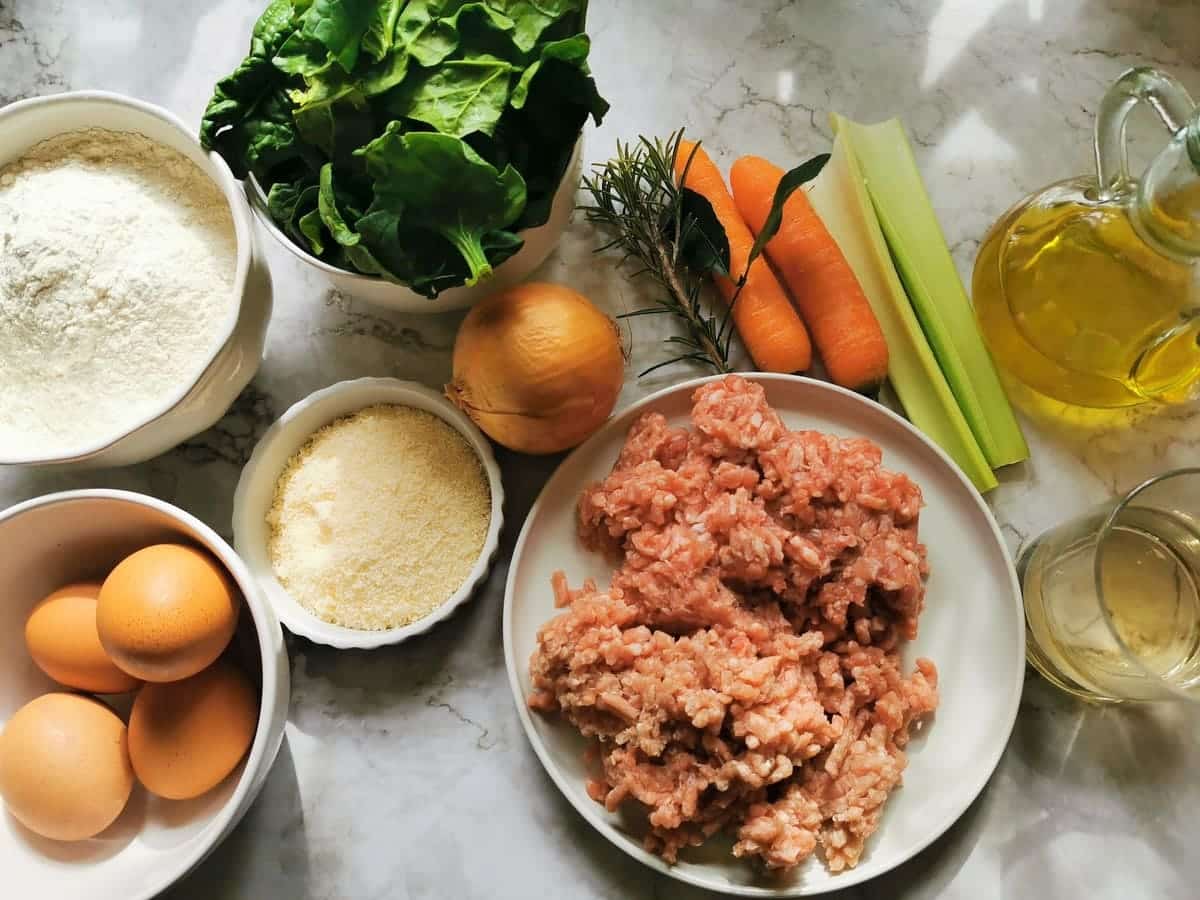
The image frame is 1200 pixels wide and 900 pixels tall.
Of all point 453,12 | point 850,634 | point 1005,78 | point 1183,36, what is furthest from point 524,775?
point 1183,36

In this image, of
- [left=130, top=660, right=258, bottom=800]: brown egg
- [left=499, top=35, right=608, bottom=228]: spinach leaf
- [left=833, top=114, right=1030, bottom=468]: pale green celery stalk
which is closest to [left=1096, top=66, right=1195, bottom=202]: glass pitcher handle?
[left=833, top=114, right=1030, bottom=468]: pale green celery stalk

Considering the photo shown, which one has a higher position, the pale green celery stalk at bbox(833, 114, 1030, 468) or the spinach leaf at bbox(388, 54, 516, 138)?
the spinach leaf at bbox(388, 54, 516, 138)

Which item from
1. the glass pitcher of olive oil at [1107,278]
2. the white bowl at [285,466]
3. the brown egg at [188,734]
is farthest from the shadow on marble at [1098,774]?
the brown egg at [188,734]

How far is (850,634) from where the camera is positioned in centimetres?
134

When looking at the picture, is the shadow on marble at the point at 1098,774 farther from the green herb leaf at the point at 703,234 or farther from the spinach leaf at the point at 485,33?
the spinach leaf at the point at 485,33

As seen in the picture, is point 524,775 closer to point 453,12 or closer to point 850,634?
point 850,634

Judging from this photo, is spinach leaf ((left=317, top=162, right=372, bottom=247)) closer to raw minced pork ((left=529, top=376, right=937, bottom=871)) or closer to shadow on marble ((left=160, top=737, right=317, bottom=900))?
raw minced pork ((left=529, top=376, right=937, bottom=871))

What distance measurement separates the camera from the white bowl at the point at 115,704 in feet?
4.14

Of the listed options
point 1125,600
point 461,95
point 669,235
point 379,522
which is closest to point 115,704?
point 379,522

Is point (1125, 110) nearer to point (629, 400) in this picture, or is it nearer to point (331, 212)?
point (629, 400)

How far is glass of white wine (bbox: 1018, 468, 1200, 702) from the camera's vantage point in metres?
1.33

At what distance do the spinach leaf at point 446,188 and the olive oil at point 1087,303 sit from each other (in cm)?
80

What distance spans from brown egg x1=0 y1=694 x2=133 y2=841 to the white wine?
52.3 inches

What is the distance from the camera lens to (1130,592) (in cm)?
137
